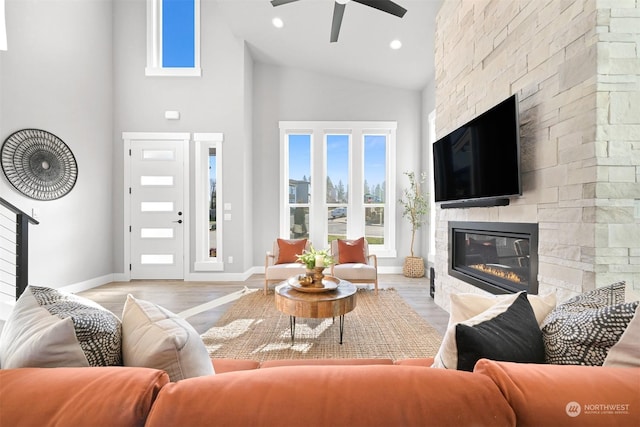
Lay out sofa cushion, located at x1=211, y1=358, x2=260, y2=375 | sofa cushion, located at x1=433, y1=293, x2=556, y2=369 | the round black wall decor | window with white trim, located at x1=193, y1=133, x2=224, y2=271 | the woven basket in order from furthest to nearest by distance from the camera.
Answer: the woven basket
window with white trim, located at x1=193, y1=133, x2=224, y2=271
the round black wall decor
sofa cushion, located at x1=211, y1=358, x2=260, y2=375
sofa cushion, located at x1=433, y1=293, x2=556, y2=369

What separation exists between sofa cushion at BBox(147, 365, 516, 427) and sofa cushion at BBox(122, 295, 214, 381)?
0.23m

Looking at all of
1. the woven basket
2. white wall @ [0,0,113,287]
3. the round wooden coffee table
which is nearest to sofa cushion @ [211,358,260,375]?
the round wooden coffee table

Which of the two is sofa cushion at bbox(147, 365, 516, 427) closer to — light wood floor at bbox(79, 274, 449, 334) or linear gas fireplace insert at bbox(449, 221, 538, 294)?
linear gas fireplace insert at bbox(449, 221, 538, 294)

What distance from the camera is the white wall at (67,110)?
3.49 meters

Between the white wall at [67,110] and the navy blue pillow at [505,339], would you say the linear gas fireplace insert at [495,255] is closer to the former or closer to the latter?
the navy blue pillow at [505,339]

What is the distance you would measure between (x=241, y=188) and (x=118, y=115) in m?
2.50

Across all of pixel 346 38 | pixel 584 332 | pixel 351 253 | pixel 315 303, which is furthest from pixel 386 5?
pixel 584 332

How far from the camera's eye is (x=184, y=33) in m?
5.04

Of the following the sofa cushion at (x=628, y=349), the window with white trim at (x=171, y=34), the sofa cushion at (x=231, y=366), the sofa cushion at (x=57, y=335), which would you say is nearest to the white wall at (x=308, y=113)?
the window with white trim at (x=171, y=34)

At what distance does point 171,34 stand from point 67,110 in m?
2.20

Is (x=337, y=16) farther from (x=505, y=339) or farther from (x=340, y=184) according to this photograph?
(x=505, y=339)

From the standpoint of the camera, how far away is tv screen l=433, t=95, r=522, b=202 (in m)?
2.14

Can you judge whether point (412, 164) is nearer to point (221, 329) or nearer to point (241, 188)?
point (241, 188)

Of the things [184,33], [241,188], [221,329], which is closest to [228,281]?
[241,188]
